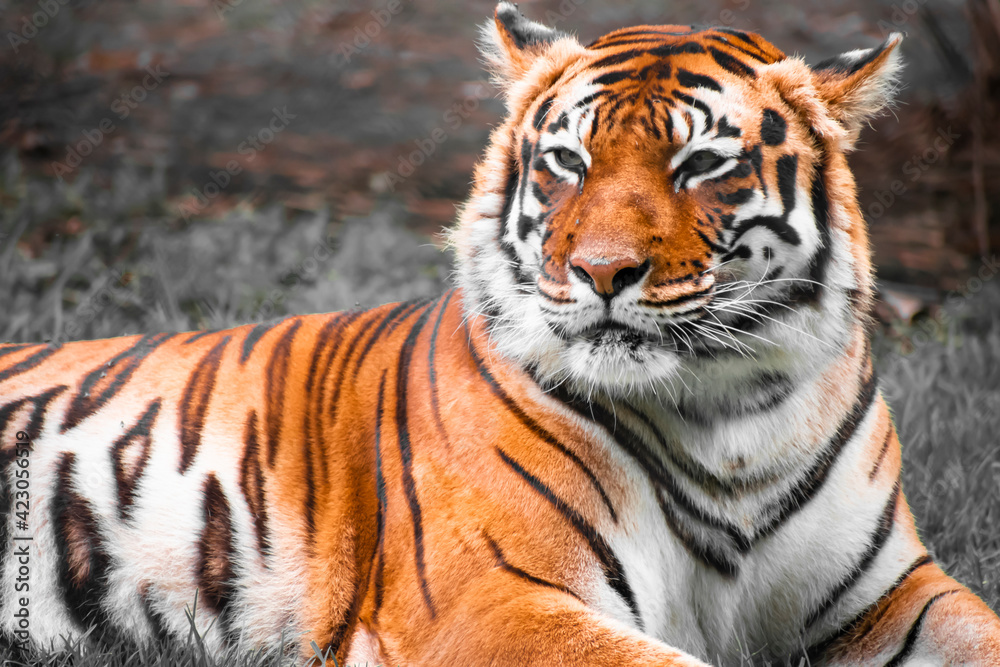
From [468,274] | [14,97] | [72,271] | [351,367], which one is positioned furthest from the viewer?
[14,97]

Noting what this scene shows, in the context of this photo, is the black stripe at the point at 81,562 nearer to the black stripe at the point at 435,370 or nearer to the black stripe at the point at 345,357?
the black stripe at the point at 345,357

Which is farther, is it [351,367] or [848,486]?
[351,367]

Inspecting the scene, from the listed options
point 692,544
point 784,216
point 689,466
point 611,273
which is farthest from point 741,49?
point 692,544

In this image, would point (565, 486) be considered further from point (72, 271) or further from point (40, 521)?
point (72, 271)

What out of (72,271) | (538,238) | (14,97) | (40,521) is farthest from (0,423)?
(14,97)

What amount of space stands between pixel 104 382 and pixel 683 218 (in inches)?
59.1

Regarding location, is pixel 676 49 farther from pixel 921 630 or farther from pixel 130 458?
pixel 130 458

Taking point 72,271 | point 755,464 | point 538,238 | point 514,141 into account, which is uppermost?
point 514,141

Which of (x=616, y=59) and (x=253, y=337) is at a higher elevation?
(x=616, y=59)

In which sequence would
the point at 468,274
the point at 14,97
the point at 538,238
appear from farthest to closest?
the point at 14,97 < the point at 468,274 < the point at 538,238

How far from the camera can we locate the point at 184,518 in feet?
7.08

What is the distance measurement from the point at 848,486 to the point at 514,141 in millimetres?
1050

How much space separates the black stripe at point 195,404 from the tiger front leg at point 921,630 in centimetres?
152

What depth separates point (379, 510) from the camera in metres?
2.04
